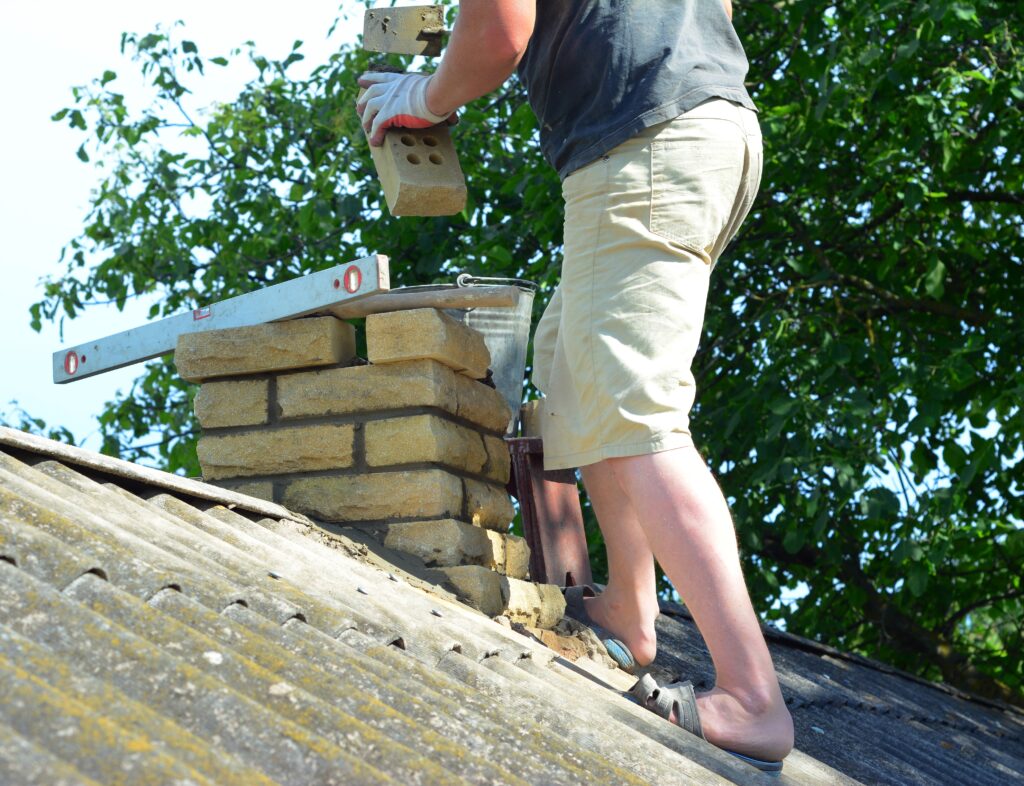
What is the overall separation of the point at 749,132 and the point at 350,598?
125 centimetres

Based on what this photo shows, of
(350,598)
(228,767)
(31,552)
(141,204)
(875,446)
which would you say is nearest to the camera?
(228,767)

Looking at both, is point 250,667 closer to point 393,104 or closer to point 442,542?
point 442,542

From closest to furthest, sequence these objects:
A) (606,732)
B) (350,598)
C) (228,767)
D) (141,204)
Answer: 1. (228,767)
2. (606,732)
3. (350,598)
4. (141,204)

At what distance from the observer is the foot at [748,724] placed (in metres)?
2.29

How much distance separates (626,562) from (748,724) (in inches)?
22.8

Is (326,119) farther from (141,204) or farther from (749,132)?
(749,132)

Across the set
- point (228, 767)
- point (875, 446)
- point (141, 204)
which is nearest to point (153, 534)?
point (228, 767)

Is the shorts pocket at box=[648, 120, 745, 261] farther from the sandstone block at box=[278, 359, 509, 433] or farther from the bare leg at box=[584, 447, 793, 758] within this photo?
the sandstone block at box=[278, 359, 509, 433]

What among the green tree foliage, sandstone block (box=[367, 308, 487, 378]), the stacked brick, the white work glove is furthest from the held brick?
the green tree foliage

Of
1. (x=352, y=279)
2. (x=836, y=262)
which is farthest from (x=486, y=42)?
(x=836, y=262)

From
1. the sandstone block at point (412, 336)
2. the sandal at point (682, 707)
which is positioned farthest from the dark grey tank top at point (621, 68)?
the sandal at point (682, 707)

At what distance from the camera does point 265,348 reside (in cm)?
307

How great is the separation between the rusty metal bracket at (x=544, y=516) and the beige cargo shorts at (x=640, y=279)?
874 millimetres

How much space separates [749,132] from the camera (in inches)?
105
